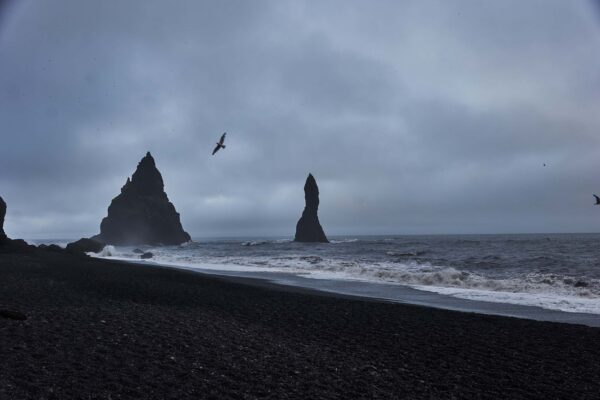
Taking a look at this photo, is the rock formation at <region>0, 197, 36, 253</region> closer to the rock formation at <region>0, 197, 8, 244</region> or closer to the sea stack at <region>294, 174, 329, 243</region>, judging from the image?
the rock formation at <region>0, 197, 8, 244</region>

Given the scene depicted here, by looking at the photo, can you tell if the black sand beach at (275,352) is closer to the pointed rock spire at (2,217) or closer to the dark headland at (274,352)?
the dark headland at (274,352)

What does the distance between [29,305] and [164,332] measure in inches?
205

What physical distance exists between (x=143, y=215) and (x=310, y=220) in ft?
182

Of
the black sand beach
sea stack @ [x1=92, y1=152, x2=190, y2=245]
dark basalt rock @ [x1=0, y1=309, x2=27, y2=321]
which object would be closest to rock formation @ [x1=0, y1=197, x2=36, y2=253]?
the black sand beach

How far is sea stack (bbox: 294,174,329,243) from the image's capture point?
5433 inches

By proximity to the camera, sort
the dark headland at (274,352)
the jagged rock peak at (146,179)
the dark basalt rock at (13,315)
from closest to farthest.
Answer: the dark headland at (274,352) → the dark basalt rock at (13,315) → the jagged rock peak at (146,179)

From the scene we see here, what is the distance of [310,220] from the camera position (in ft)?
457

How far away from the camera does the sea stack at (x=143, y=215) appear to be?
456ft

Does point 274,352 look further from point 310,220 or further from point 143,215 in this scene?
point 143,215

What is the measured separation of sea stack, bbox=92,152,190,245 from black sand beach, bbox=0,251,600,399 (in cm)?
13091

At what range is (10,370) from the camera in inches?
265

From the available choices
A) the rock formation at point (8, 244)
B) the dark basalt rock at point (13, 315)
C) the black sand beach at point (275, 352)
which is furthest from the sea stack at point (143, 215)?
the dark basalt rock at point (13, 315)

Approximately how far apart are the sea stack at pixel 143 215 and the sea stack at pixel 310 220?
143 ft

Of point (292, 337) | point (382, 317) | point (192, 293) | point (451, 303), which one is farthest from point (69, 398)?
point (451, 303)
